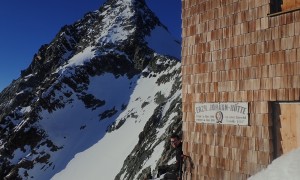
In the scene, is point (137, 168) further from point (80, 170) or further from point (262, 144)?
point (262, 144)

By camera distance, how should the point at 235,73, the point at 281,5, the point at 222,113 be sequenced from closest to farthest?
the point at 281,5, the point at 235,73, the point at 222,113

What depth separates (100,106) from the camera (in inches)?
3423

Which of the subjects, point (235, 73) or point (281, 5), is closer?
point (281, 5)

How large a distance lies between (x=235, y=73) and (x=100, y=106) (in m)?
75.4

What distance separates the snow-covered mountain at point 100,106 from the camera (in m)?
60.0

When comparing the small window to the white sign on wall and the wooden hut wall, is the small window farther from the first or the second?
the white sign on wall

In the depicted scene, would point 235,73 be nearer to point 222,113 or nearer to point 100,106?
point 222,113

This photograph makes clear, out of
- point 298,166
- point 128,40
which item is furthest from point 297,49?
point 128,40

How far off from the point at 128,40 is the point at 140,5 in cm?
2331

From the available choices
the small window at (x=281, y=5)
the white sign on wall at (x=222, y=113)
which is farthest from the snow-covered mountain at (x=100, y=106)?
the small window at (x=281, y=5)

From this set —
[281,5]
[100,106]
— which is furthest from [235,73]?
[100,106]

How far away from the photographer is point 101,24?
122000 millimetres

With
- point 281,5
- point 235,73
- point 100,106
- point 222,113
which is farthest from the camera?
point 100,106

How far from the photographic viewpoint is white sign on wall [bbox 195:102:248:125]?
12508mm
